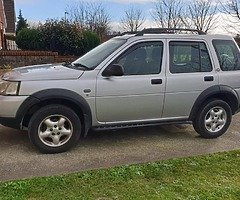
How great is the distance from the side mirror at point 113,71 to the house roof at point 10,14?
3250 cm

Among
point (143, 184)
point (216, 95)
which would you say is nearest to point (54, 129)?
point (143, 184)

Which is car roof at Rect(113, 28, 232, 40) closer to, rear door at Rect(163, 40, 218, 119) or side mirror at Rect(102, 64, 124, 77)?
rear door at Rect(163, 40, 218, 119)

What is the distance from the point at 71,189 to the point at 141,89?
2031 mm

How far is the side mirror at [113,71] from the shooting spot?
477 cm

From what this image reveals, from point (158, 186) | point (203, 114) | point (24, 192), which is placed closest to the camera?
point (24, 192)

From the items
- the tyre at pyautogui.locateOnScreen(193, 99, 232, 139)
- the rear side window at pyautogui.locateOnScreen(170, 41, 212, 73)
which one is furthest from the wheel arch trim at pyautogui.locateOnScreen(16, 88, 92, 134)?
the tyre at pyautogui.locateOnScreen(193, 99, 232, 139)

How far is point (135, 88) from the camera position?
4.95 meters

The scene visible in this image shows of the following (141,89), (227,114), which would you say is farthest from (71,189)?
(227,114)

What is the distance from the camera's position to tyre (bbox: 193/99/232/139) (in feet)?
18.1

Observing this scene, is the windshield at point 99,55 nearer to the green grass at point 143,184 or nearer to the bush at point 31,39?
the green grass at point 143,184

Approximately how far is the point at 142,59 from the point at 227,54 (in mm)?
1649

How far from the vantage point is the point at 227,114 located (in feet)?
18.7

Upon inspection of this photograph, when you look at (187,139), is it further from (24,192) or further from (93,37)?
(93,37)

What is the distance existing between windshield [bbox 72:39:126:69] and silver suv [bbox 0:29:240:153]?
26 millimetres
